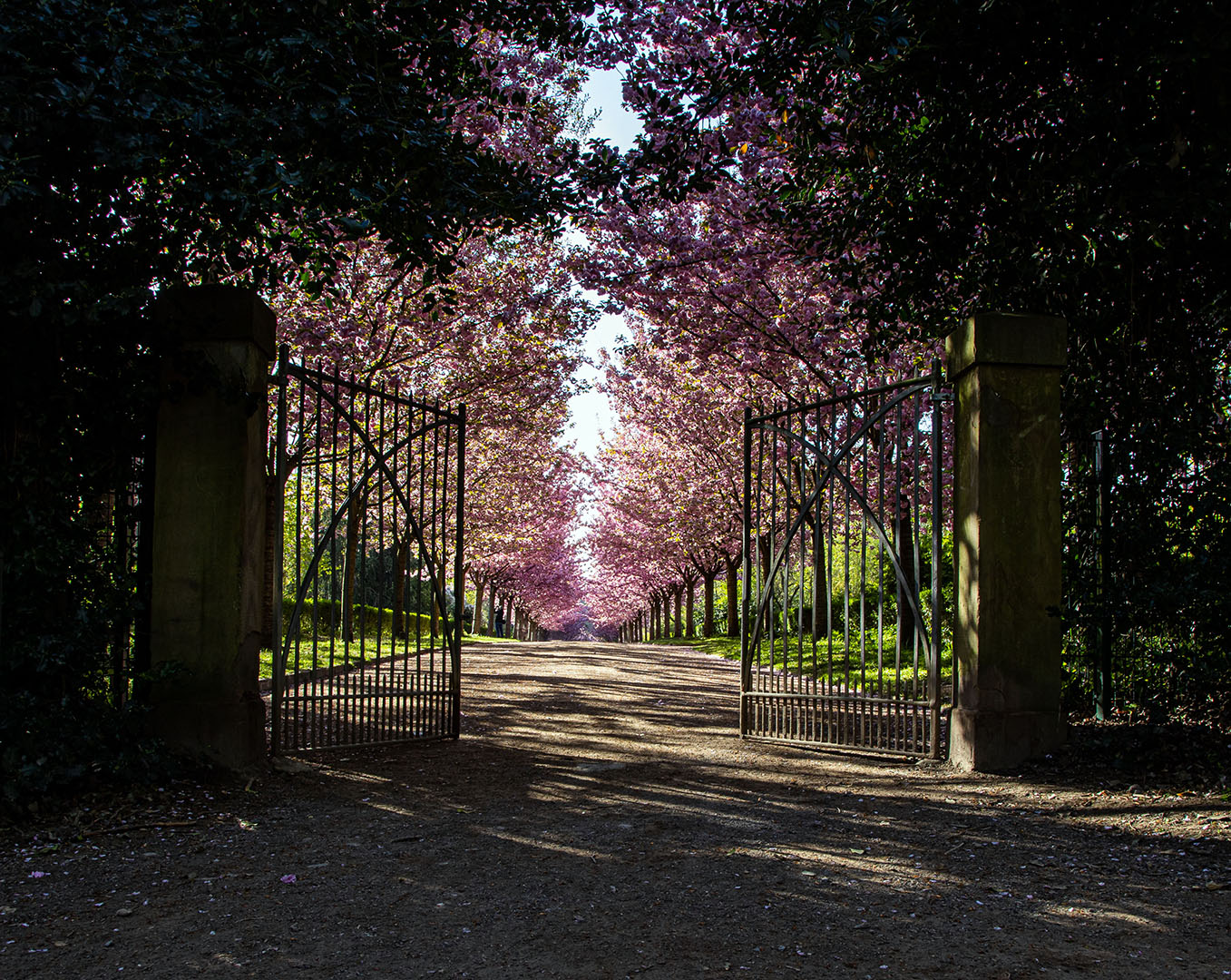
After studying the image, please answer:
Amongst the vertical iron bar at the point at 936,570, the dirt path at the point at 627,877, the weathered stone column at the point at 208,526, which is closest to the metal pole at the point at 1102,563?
the vertical iron bar at the point at 936,570

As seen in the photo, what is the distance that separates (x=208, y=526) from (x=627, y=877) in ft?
12.1

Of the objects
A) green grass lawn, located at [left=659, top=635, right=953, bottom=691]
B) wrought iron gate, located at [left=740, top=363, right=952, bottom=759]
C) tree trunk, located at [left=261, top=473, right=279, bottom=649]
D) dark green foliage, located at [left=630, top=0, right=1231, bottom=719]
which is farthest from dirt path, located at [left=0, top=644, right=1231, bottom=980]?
dark green foliage, located at [left=630, top=0, right=1231, bottom=719]

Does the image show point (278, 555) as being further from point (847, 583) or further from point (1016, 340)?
point (1016, 340)

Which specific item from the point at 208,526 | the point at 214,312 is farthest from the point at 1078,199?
the point at 208,526

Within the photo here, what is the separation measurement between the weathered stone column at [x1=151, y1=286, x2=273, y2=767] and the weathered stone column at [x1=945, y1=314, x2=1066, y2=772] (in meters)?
5.00

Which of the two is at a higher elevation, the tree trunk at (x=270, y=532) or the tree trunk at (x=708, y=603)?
the tree trunk at (x=270, y=532)

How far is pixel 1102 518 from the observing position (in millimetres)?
7453

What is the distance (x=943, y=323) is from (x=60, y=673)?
7414 mm

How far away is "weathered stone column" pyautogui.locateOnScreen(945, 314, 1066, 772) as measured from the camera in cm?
A: 629

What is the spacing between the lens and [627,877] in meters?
4.16

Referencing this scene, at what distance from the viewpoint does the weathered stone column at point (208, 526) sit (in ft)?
19.5

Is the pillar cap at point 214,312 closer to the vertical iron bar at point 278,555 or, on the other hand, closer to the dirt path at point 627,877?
the vertical iron bar at point 278,555

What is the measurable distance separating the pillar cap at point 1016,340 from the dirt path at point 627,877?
2.93m

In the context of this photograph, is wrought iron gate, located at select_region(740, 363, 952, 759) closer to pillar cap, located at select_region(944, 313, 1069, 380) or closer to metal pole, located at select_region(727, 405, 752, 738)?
metal pole, located at select_region(727, 405, 752, 738)
